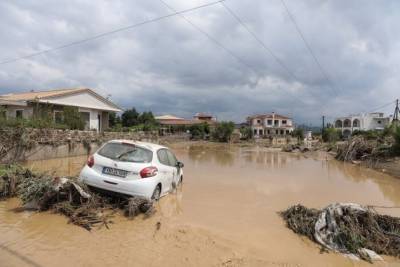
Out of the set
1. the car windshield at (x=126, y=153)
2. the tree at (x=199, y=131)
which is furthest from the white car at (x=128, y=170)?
the tree at (x=199, y=131)

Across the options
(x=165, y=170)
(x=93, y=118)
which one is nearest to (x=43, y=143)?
(x=165, y=170)

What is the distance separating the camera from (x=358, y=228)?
5344mm

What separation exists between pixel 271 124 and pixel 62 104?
2670 inches

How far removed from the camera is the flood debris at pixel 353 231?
5.01 m

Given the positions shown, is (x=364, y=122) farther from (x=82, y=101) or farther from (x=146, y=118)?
(x=82, y=101)

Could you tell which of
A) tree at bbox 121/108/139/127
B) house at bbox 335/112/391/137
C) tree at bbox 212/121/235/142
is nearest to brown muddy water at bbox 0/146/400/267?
tree at bbox 212/121/235/142

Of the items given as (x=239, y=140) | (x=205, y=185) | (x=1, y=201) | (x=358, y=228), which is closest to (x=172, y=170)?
(x=205, y=185)

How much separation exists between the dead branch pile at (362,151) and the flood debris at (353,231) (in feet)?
60.7

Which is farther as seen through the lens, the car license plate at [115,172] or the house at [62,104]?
the house at [62,104]

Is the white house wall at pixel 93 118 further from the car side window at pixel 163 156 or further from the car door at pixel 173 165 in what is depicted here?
the car side window at pixel 163 156

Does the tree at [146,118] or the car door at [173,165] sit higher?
the tree at [146,118]

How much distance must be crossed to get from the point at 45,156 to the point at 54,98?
9.10 meters

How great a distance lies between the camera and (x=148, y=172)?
6406mm

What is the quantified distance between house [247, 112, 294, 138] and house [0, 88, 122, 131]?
5838 centimetres
